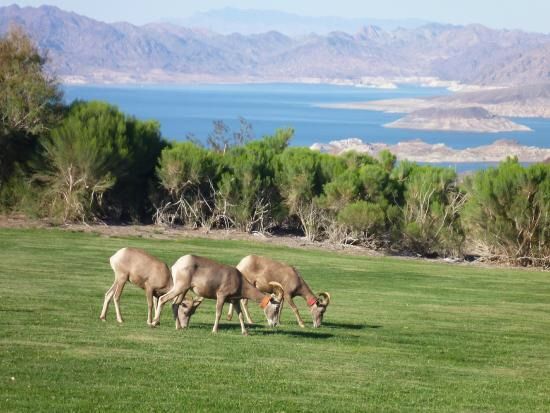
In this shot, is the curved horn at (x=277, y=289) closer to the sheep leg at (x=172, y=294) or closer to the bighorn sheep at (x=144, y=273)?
the bighorn sheep at (x=144, y=273)

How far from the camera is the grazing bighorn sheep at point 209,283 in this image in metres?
15.7

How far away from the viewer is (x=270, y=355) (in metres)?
14.6

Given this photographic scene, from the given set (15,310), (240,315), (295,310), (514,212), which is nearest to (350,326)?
(295,310)

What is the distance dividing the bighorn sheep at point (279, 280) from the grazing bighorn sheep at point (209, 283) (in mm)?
1573

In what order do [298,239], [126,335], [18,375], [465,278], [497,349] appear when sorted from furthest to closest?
1. [298,239]
2. [465,278]
3. [497,349]
4. [126,335]
5. [18,375]

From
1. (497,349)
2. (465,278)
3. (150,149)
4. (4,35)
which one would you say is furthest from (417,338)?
(4,35)

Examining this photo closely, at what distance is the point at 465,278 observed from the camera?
3100 centimetres

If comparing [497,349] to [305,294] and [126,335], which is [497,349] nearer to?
[305,294]

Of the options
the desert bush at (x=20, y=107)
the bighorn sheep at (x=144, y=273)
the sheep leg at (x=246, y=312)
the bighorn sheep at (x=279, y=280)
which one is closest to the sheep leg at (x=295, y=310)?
the bighorn sheep at (x=279, y=280)

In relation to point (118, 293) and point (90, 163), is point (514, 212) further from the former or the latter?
point (118, 293)

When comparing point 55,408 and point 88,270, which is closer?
point 55,408

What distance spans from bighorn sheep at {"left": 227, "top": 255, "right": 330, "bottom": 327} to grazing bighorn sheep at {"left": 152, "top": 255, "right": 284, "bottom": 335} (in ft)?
5.16

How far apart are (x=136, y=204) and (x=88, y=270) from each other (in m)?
15.1

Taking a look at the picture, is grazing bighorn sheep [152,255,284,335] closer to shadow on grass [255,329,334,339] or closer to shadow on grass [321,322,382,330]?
shadow on grass [255,329,334,339]
